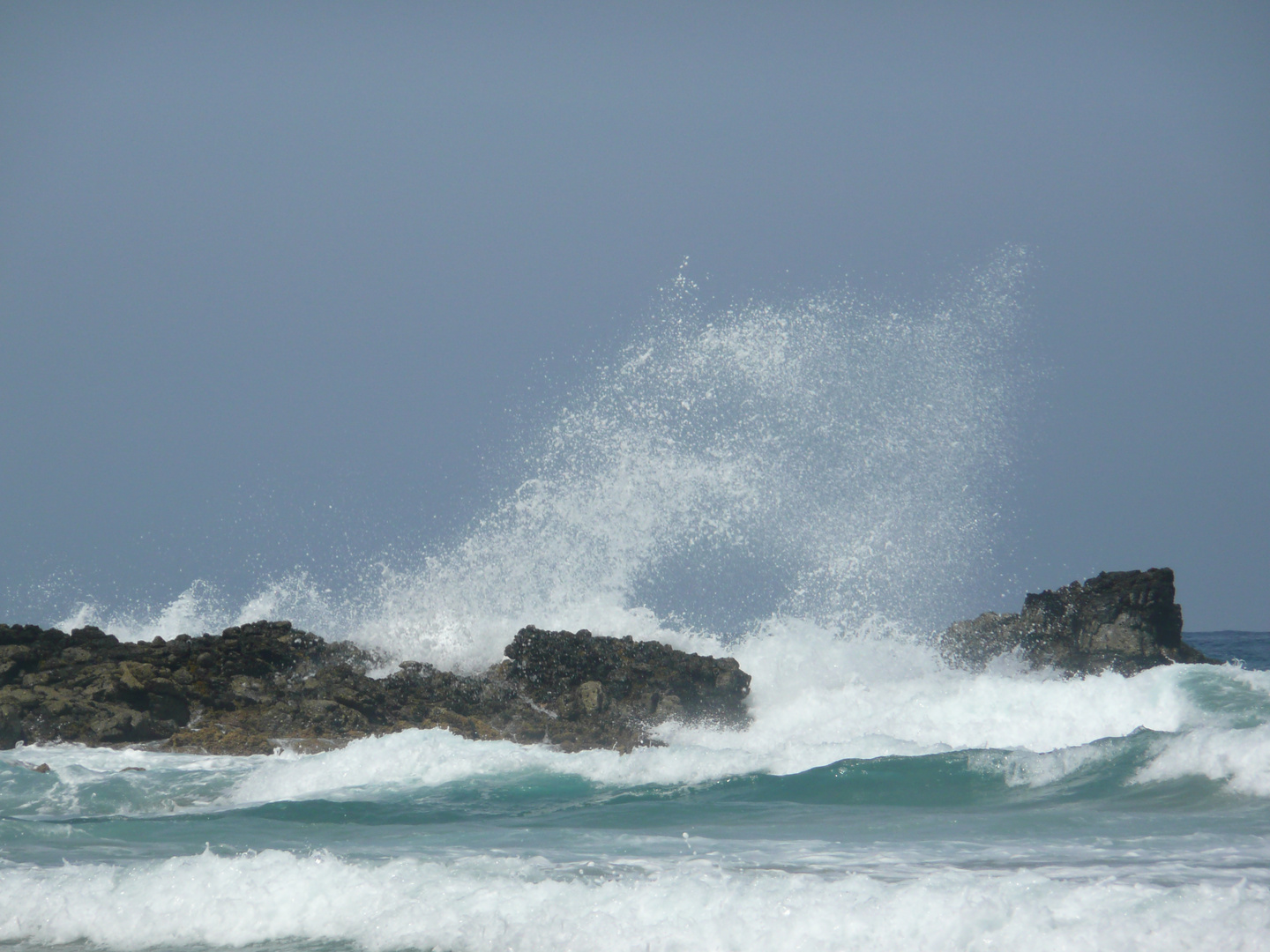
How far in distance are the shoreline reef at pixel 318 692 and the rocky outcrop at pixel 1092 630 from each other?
89cm

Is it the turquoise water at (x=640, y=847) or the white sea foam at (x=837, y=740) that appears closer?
the turquoise water at (x=640, y=847)

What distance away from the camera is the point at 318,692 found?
14.9 meters

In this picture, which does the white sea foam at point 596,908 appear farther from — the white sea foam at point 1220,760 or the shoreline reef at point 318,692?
the shoreline reef at point 318,692

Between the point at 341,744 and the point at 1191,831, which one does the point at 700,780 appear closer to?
the point at 1191,831

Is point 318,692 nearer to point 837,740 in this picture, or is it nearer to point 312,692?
point 312,692

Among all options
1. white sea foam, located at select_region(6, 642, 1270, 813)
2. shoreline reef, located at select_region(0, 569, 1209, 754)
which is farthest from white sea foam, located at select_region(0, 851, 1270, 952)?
shoreline reef, located at select_region(0, 569, 1209, 754)

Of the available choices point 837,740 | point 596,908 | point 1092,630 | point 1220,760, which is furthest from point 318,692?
point 1092,630

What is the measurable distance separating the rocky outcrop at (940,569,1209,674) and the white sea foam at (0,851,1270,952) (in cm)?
1572

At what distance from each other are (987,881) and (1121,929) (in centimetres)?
85

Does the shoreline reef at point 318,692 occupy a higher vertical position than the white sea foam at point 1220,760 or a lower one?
higher

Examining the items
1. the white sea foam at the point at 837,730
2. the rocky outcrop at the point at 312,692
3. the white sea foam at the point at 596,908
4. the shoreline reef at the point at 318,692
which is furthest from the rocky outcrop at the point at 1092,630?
the white sea foam at the point at 596,908

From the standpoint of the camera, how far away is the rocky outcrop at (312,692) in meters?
13.6

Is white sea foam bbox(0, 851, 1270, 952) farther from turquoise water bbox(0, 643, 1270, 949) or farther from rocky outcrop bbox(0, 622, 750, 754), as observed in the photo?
rocky outcrop bbox(0, 622, 750, 754)

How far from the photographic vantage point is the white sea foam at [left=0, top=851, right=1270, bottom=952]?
4938 millimetres
